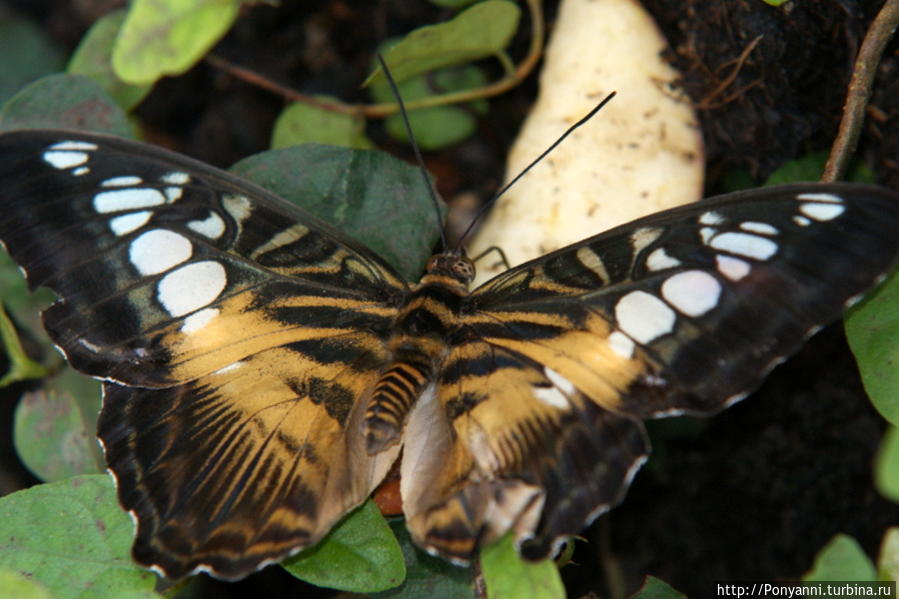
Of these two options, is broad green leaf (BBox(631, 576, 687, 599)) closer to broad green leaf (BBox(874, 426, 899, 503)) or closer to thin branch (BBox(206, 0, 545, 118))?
broad green leaf (BBox(874, 426, 899, 503))

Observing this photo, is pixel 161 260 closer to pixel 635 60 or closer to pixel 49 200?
pixel 49 200

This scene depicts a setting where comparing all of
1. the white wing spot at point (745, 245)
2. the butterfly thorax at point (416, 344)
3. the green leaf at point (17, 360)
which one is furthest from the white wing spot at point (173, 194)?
the white wing spot at point (745, 245)

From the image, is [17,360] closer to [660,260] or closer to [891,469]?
[660,260]

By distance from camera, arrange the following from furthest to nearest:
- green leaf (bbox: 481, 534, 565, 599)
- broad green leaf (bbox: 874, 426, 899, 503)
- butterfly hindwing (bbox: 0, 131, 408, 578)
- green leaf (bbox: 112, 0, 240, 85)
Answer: green leaf (bbox: 112, 0, 240, 85) → butterfly hindwing (bbox: 0, 131, 408, 578) → green leaf (bbox: 481, 534, 565, 599) → broad green leaf (bbox: 874, 426, 899, 503)

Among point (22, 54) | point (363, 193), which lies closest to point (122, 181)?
point (363, 193)

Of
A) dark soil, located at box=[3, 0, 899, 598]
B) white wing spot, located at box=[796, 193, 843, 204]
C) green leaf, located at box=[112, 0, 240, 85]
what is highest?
green leaf, located at box=[112, 0, 240, 85]

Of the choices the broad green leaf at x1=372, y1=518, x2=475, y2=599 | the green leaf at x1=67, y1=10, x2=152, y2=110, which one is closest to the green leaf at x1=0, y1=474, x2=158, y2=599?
the broad green leaf at x1=372, y1=518, x2=475, y2=599
